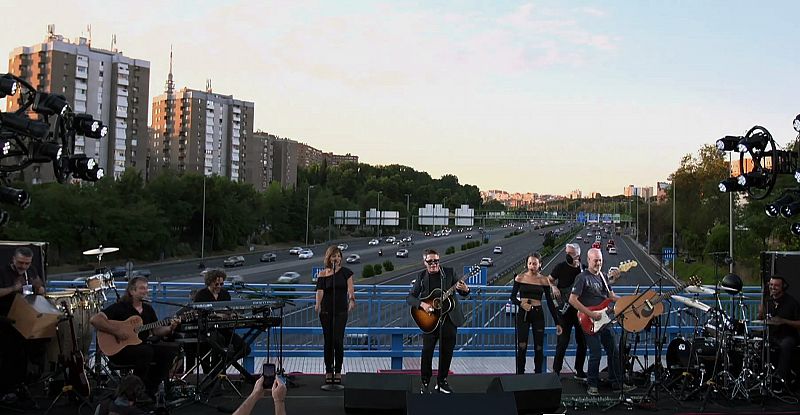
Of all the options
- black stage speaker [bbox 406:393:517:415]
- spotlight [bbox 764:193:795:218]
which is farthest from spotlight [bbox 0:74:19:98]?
spotlight [bbox 764:193:795:218]

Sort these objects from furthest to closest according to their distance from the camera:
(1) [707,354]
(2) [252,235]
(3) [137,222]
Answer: (2) [252,235] → (3) [137,222] → (1) [707,354]

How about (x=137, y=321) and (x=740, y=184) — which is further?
(x=740, y=184)

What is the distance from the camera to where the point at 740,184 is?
1093 centimetres

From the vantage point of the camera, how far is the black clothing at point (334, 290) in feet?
28.4

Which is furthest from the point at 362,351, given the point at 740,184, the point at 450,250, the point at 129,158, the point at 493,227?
the point at 493,227

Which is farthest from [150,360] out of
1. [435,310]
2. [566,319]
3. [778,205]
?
[778,205]

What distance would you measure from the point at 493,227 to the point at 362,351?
130m

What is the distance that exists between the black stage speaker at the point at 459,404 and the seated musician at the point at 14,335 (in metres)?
4.96

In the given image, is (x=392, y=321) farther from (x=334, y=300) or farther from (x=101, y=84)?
(x=101, y=84)

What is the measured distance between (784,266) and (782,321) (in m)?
1.22

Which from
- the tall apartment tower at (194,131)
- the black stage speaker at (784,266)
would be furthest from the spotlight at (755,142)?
the tall apartment tower at (194,131)

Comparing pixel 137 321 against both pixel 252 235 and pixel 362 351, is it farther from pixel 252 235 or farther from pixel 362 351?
pixel 252 235

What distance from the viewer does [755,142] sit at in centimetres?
1073

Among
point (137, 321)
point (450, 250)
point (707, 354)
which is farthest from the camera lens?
point (450, 250)
